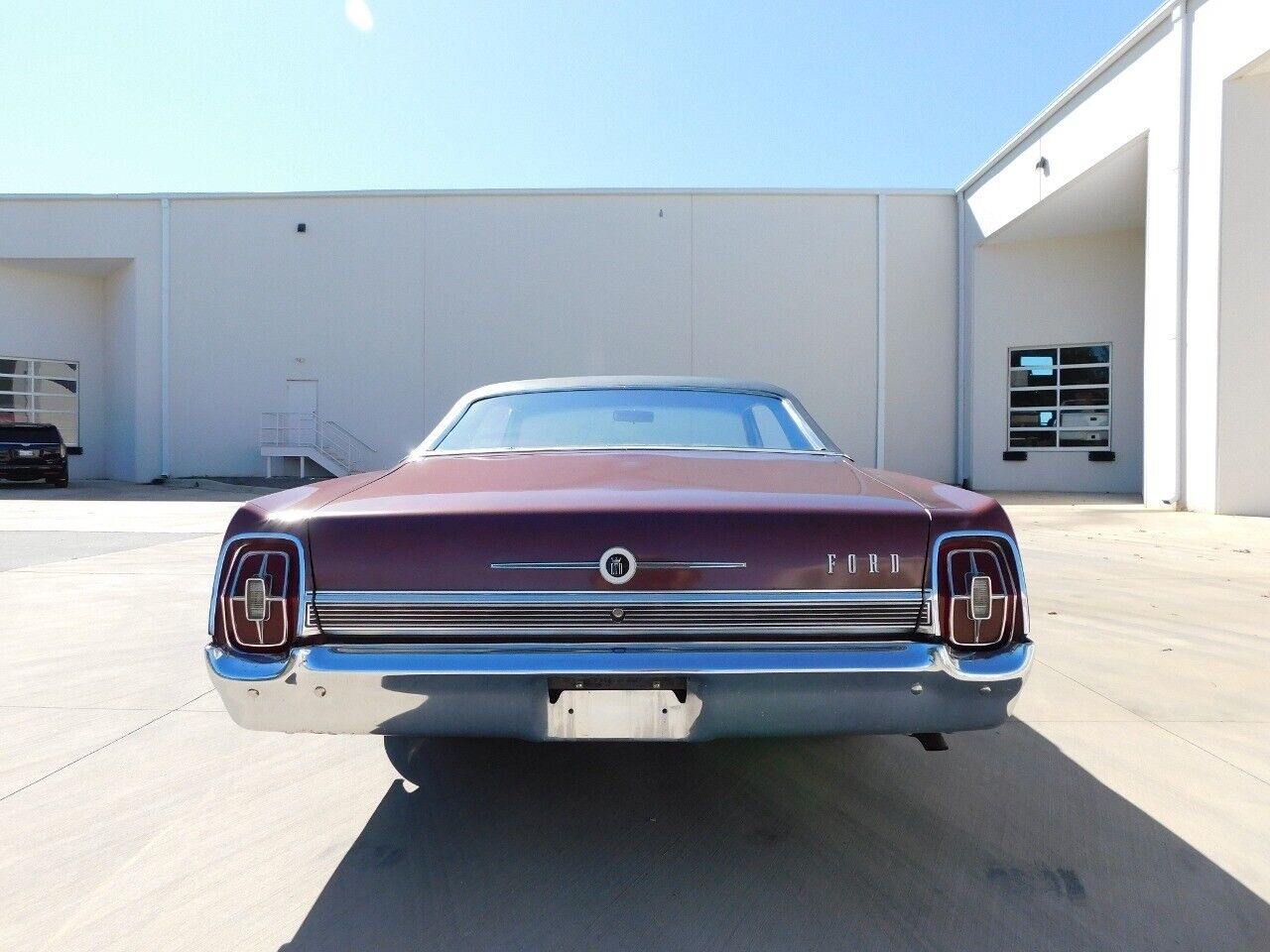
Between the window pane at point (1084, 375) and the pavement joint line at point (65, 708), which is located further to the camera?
the window pane at point (1084, 375)

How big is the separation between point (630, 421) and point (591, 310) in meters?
14.4

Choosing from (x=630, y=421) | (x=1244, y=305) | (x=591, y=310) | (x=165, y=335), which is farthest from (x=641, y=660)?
(x=165, y=335)

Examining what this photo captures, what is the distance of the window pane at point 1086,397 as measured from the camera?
14773mm

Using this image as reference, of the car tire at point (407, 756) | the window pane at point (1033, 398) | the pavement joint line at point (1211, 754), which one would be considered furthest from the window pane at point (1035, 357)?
the car tire at point (407, 756)

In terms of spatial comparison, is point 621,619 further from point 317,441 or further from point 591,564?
point 317,441

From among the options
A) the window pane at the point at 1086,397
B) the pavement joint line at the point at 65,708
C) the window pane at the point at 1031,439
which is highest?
the window pane at the point at 1086,397

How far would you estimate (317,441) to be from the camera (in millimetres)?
17547

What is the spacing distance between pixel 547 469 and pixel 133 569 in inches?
220

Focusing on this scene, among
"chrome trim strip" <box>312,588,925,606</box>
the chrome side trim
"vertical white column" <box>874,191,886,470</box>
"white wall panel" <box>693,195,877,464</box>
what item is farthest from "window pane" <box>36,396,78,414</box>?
the chrome side trim

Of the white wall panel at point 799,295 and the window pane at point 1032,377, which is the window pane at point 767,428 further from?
the window pane at point 1032,377

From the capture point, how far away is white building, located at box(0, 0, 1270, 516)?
586 inches

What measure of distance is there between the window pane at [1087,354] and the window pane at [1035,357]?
20cm

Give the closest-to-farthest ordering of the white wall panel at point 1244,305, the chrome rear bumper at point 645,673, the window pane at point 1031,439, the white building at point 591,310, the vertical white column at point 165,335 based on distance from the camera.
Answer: the chrome rear bumper at point 645,673 < the white wall panel at point 1244,305 < the white building at point 591,310 < the window pane at point 1031,439 < the vertical white column at point 165,335

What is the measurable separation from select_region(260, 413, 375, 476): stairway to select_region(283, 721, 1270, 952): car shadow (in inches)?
632
